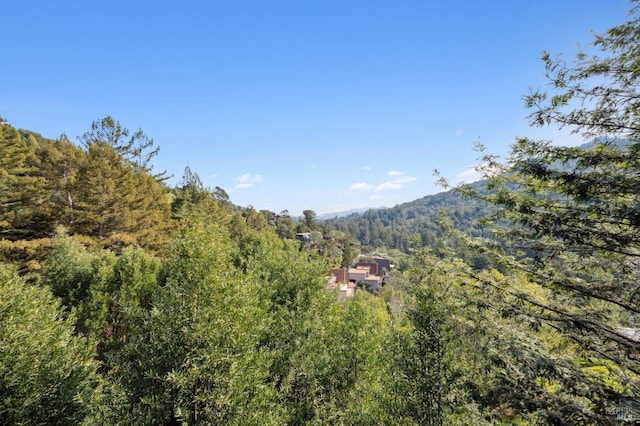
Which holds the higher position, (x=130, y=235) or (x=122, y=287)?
(x=130, y=235)

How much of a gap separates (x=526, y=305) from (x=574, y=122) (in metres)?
4.78

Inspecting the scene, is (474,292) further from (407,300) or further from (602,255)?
(602,255)

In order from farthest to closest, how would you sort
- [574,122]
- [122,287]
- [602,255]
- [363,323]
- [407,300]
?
[122,287] → [363,323] → [407,300] → [602,255] → [574,122]

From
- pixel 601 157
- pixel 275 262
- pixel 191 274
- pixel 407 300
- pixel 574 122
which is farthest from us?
pixel 275 262

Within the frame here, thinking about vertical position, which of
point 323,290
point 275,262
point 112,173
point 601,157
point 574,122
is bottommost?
point 323,290

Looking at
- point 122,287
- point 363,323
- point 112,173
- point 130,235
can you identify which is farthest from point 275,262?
point 112,173

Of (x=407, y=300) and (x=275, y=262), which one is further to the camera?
(x=275, y=262)

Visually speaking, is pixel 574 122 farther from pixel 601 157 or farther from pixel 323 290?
pixel 323 290

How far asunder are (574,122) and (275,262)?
14.0m

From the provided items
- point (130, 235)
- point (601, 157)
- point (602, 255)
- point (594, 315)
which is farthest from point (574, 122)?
point (130, 235)

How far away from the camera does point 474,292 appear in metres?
7.89

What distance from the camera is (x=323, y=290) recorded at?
15.1 m

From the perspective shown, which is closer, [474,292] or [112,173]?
[474,292]

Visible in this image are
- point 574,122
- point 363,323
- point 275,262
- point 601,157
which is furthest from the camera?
point 275,262
